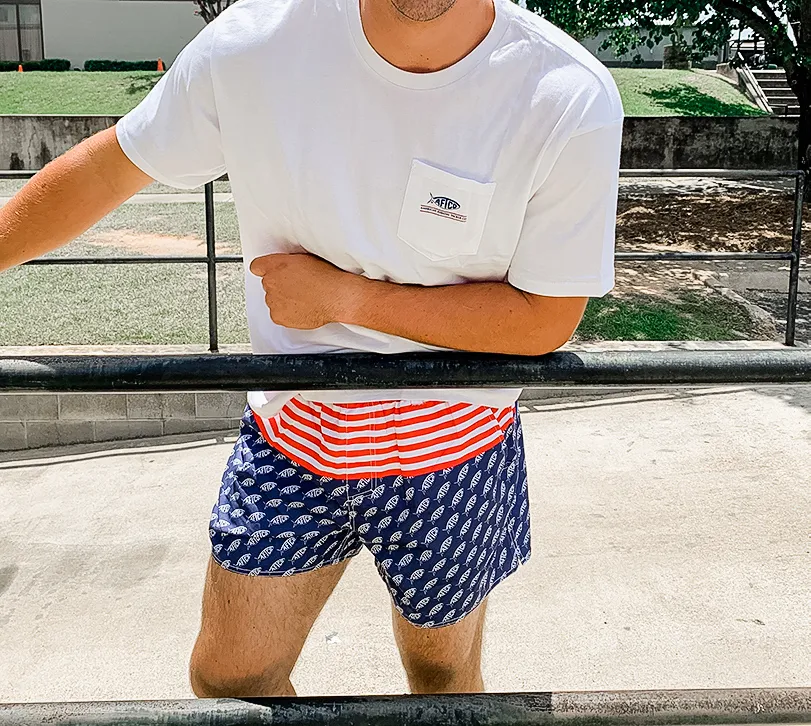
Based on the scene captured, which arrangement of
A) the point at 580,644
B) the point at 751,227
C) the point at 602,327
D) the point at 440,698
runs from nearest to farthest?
the point at 440,698 < the point at 580,644 < the point at 602,327 < the point at 751,227

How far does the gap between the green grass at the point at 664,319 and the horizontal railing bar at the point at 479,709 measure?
445 cm

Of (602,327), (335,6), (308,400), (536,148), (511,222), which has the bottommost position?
(602,327)

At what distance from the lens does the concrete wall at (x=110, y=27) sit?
1095 inches

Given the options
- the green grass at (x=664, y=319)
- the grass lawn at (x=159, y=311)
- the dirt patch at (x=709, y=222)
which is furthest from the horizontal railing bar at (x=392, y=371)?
the dirt patch at (x=709, y=222)

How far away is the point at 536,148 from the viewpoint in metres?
1.33

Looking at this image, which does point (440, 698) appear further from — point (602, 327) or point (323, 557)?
point (602, 327)

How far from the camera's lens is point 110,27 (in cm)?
2803

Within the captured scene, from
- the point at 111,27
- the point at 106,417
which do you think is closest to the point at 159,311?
the point at 106,417

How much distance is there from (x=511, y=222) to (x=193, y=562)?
2.28 m

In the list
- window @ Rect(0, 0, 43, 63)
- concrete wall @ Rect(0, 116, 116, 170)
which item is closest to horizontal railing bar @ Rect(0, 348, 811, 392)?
concrete wall @ Rect(0, 116, 116, 170)

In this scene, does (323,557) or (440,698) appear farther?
(323,557)

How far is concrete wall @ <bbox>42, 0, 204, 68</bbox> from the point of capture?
27812 mm

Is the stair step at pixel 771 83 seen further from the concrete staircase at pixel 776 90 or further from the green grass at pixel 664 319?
the green grass at pixel 664 319

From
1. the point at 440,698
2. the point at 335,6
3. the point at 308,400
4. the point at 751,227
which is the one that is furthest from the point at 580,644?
the point at 751,227
